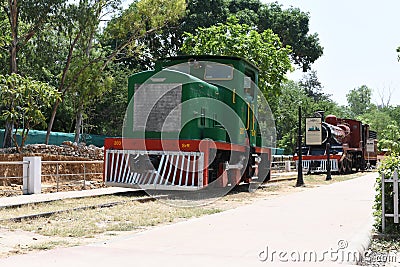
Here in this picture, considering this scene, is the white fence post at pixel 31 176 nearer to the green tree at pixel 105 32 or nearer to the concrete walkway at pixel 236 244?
the concrete walkway at pixel 236 244

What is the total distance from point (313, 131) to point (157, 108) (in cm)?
1718

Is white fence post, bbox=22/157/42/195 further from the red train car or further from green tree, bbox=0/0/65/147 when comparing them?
the red train car

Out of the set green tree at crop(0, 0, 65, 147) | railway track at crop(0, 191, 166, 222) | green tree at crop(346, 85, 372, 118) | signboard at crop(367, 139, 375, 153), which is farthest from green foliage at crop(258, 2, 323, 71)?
green tree at crop(346, 85, 372, 118)

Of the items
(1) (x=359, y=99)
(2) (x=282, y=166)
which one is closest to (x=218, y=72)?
(2) (x=282, y=166)

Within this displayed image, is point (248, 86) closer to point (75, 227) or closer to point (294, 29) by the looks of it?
point (75, 227)

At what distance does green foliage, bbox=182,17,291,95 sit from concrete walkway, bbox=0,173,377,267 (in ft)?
55.5

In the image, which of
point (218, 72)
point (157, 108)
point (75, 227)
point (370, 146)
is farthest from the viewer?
point (370, 146)

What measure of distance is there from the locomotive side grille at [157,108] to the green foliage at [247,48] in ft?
44.3

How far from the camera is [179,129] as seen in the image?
13266 millimetres

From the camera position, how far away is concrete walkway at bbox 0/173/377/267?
6234 mm

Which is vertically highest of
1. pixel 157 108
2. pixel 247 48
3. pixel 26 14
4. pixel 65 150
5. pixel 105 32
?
pixel 105 32

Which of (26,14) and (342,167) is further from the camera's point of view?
(342,167)

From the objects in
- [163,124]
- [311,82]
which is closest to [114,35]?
[163,124]

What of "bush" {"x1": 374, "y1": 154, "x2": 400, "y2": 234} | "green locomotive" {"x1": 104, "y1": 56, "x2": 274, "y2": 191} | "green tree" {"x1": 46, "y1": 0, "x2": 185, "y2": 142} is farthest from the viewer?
"green tree" {"x1": 46, "y1": 0, "x2": 185, "y2": 142}
